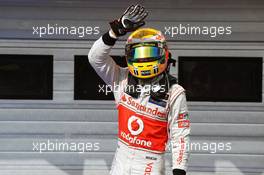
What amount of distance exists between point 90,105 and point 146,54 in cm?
241

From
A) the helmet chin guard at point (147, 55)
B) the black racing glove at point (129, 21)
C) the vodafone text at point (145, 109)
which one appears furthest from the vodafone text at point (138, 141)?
the black racing glove at point (129, 21)

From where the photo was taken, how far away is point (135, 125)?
3178 millimetres

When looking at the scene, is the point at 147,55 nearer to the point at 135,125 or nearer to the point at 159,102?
the point at 159,102

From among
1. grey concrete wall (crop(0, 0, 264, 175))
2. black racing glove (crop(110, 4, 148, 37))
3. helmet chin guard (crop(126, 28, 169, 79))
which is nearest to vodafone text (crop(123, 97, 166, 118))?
helmet chin guard (crop(126, 28, 169, 79))

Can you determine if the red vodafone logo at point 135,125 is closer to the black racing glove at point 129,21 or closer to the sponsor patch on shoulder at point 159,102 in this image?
the sponsor patch on shoulder at point 159,102

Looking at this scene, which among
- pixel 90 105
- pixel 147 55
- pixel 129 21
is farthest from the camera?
pixel 90 105

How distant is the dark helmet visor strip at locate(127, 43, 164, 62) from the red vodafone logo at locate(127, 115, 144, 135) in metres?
0.35

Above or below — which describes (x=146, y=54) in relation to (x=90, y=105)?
above

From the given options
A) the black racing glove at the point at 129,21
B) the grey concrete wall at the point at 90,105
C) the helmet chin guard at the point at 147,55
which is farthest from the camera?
the grey concrete wall at the point at 90,105

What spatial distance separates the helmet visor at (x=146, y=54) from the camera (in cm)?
310

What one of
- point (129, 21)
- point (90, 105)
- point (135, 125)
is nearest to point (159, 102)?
point (135, 125)

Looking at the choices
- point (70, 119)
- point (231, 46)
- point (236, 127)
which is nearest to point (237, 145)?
point (236, 127)

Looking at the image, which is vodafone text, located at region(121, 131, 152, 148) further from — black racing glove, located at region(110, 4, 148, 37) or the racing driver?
black racing glove, located at region(110, 4, 148, 37)

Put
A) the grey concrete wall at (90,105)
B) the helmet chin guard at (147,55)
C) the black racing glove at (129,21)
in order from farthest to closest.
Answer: the grey concrete wall at (90,105)
the helmet chin guard at (147,55)
the black racing glove at (129,21)
